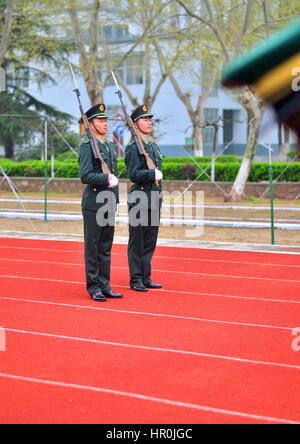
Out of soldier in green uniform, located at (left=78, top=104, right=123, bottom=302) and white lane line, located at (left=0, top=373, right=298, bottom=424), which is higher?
soldier in green uniform, located at (left=78, top=104, right=123, bottom=302)

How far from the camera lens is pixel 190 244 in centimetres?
1202

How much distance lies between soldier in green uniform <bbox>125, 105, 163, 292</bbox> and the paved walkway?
13.0 ft

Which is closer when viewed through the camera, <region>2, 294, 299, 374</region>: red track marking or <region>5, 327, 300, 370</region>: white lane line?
<region>5, 327, 300, 370</region>: white lane line

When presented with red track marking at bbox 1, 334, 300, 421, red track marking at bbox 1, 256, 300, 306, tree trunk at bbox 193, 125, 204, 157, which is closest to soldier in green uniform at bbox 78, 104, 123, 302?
red track marking at bbox 1, 256, 300, 306

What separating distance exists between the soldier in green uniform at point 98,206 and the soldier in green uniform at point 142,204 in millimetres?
398

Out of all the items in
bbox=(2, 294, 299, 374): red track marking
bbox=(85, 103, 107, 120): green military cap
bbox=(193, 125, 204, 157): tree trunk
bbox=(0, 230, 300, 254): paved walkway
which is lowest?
bbox=(0, 230, 300, 254): paved walkway

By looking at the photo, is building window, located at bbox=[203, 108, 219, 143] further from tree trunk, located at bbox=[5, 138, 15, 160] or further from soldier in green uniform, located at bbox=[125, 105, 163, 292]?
soldier in green uniform, located at bbox=[125, 105, 163, 292]

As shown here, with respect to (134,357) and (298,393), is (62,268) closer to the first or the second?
(134,357)

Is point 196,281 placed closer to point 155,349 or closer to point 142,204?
point 142,204

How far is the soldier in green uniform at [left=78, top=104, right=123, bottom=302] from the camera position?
6.78 meters

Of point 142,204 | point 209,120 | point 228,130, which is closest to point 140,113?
point 142,204

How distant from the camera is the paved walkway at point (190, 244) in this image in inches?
446

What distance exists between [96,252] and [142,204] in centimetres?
90
